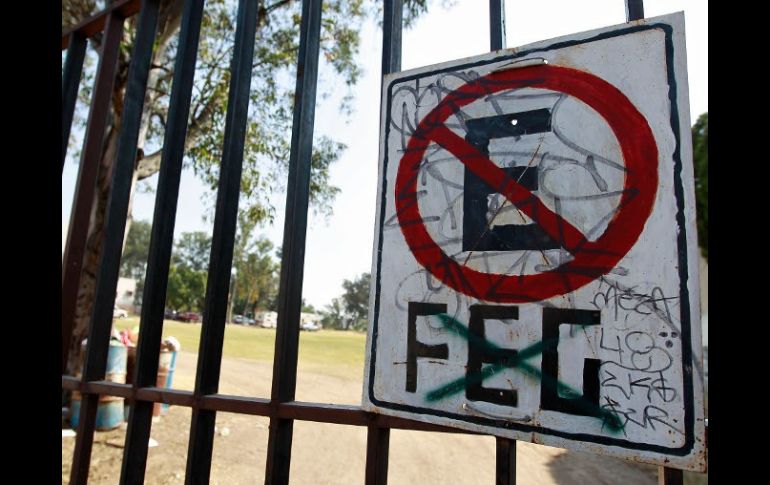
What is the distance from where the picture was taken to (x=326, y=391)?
8.53 m

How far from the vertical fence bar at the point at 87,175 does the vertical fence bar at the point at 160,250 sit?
565 millimetres

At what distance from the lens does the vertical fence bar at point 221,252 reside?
56.0 inches

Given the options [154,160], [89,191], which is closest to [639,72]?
[89,191]

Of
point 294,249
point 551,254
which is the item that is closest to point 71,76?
point 294,249

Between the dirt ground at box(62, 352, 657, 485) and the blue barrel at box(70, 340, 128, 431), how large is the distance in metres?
0.14

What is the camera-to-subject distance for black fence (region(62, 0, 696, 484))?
1.30 meters

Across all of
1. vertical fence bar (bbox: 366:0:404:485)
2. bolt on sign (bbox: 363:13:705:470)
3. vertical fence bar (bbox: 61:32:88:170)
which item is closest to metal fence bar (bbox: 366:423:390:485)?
vertical fence bar (bbox: 366:0:404:485)

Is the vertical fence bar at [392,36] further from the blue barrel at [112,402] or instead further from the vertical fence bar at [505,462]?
the blue barrel at [112,402]

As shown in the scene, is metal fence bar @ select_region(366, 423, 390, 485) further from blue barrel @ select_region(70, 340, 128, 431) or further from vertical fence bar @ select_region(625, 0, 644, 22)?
blue barrel @ select_region(70, 340, 128, 431)

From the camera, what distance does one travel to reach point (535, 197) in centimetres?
99

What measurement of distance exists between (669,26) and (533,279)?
1.97 feet

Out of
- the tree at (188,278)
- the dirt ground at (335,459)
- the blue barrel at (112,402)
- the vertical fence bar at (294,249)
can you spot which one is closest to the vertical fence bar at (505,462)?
the vertical fence bar at (294,249)
